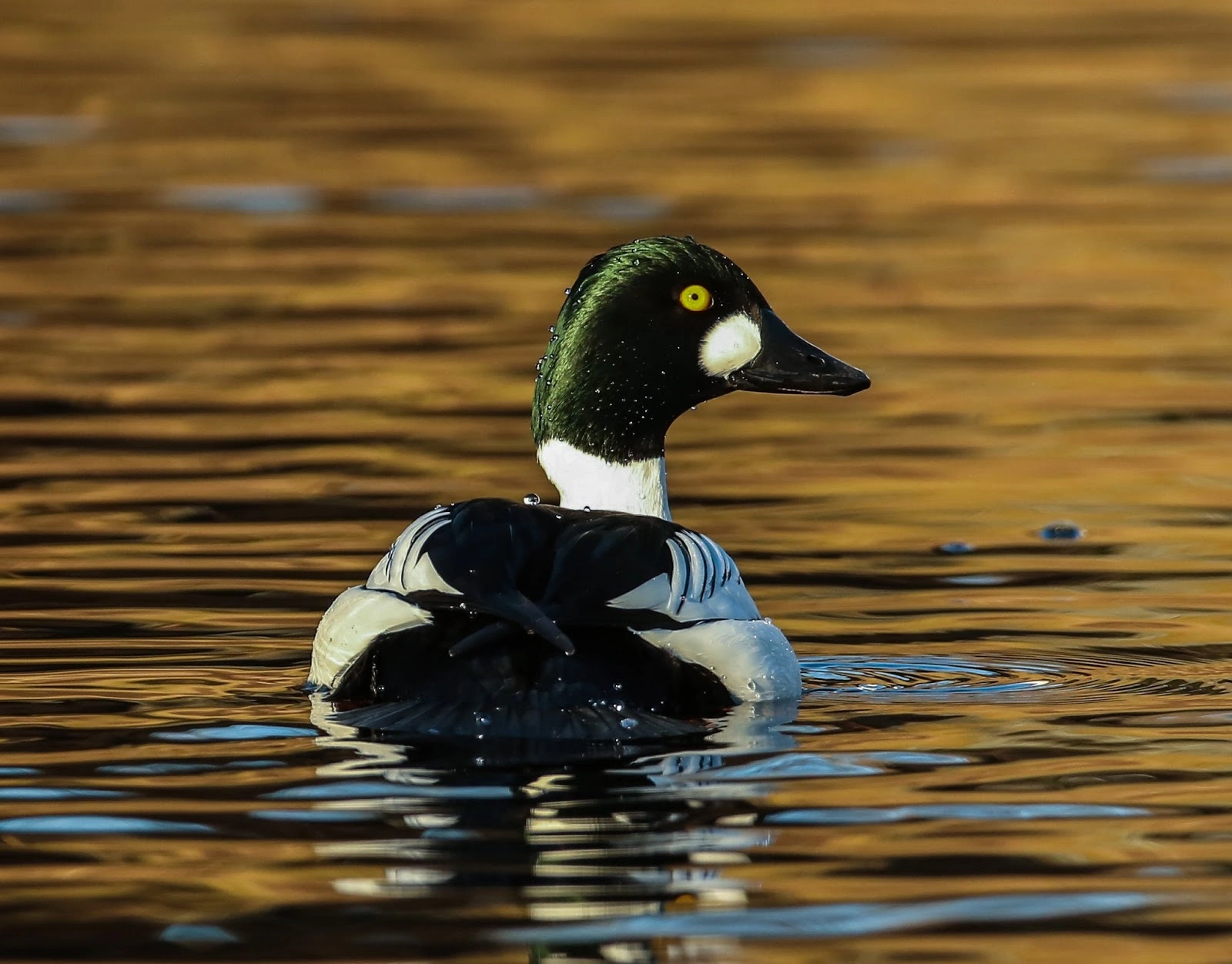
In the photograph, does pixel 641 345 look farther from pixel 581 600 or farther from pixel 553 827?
pixel 553 827

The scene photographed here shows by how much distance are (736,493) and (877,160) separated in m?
9.25

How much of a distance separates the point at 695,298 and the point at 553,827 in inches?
102

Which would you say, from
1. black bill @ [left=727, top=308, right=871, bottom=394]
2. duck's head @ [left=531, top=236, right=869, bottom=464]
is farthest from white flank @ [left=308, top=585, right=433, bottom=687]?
black bill @ [left=727, top=308, right=871, bottom=394]

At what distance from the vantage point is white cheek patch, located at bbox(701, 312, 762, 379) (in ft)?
25.9

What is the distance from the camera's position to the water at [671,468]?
5.33 meters

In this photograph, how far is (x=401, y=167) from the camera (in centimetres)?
1880

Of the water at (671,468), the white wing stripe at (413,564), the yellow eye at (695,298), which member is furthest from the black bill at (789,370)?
the white wing stripe at (413,564)

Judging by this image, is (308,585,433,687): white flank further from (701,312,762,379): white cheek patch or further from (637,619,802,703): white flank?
(701,312,762,379): white cheek patch

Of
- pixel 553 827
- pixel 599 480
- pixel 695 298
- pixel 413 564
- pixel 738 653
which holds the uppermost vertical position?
pixel 695 298

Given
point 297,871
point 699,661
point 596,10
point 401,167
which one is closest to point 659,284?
point 699,661

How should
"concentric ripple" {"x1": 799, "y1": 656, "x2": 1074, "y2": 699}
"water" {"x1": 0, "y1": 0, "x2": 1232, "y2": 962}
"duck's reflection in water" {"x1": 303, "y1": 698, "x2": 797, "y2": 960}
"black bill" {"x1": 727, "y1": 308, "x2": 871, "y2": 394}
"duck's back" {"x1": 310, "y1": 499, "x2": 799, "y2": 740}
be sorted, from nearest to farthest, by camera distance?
"duck's reflection in water" {"x1": 303, "y1": 698, "x2": 797, "y2": 960} < "water" {"x1": 0, "y1": 0, "x2": 1232, "y2": 962} < "duck's back" {"x1": 310, "y1": 499, "x2": 799, "y2": 740} < "concentric ripple" {"x1": 799, "y1": 656, "x2": 1074, "y2": 699} < "black bill" {"x1": 727, "y1": 308, "x2": 871, "y2": 394}

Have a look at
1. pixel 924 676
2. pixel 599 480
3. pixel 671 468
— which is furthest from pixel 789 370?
pixel 671 468

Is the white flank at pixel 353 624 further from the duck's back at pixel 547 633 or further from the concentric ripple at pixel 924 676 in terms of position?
the concentric ripple at pixel 924 676

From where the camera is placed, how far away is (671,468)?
1091 centimetres
